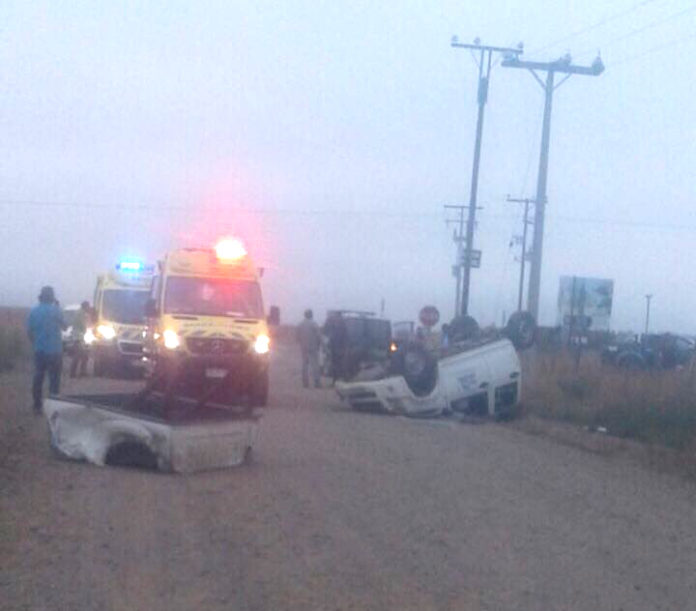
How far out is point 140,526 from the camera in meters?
12.5

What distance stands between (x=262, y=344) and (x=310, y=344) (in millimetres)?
9337

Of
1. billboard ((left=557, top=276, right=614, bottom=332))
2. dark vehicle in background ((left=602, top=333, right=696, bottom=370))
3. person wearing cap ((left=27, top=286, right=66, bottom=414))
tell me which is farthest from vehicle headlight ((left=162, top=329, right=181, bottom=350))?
billboard ((left=557, top=276, right=614, bottom=332))

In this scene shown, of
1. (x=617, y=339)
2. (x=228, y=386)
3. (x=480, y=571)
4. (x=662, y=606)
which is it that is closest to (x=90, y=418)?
(x=480, y=571)

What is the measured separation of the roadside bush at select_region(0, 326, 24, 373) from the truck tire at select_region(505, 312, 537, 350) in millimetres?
12932

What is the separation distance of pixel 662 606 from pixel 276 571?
276 centimetres

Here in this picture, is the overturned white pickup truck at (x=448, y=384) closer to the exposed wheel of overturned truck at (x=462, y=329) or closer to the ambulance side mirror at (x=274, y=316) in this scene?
the ambulance side mirror at (x=274, y=316)

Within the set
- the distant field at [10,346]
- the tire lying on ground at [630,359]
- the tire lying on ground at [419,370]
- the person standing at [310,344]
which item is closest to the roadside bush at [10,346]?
the distant field at [10,346]

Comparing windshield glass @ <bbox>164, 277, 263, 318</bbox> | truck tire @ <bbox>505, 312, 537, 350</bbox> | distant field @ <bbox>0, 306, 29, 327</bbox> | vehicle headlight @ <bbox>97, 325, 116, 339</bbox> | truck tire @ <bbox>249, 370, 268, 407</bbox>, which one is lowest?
distant field @ <bbox>0, 306, 29, 327</bbox>

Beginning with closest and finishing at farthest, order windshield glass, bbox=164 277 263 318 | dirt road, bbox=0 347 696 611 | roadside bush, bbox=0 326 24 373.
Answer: dirt road, bbox=0 347 696 611 < windshield glass, bbox=164 277 263 318 < roadside bush, bbox=0 326 24 373

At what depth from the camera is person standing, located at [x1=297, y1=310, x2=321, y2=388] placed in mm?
35438

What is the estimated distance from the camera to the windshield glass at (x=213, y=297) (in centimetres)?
2702

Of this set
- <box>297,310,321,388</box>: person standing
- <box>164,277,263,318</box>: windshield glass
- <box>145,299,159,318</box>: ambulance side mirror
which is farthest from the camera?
<box>297,310,321,388</box>: person standing

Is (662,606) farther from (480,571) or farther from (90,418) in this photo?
(90,418)

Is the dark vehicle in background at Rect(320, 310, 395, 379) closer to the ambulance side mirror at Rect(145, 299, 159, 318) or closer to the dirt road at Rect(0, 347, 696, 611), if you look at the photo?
the ambulance side mirror at Rect(145, 299, 159, 318)
